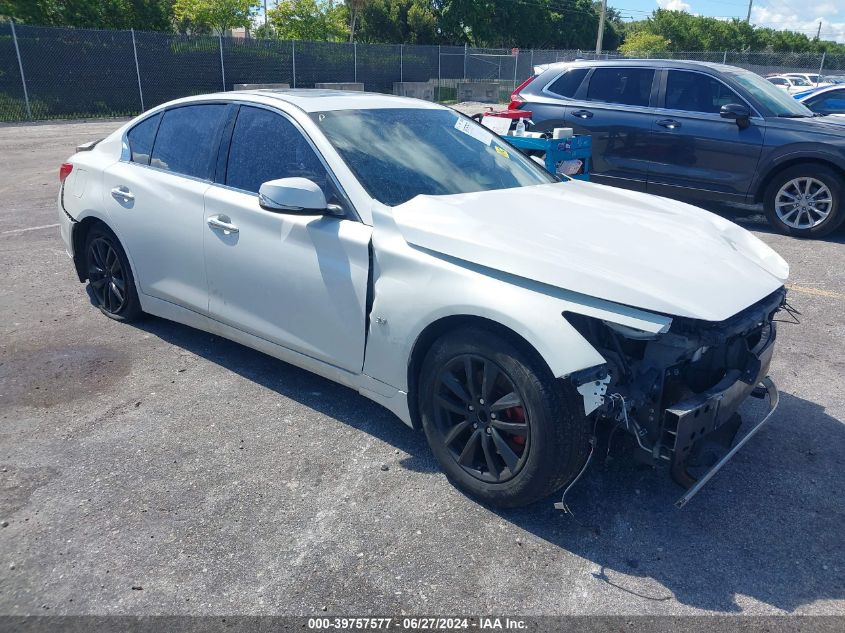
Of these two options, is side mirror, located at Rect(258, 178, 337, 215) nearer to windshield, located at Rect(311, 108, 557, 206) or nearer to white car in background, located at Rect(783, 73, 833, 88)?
windshield, located at Rect(311, 108, 557, 206)

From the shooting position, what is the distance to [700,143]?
26.5 ft

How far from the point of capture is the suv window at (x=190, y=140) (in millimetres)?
4180

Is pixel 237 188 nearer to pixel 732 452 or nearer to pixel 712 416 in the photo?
pixel 712 416

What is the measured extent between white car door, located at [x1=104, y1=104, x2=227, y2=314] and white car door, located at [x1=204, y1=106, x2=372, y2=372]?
6.2 inches

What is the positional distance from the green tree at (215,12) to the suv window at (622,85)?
107 feet

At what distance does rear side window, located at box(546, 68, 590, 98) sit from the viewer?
29.9 feet

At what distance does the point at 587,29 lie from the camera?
66188 mm

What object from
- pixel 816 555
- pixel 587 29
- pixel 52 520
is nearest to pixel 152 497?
pixel 52 520

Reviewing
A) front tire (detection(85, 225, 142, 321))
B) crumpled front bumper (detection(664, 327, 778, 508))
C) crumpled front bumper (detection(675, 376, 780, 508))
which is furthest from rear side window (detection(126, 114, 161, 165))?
crumpled front bumper (detection(675, 376, 780, 508))

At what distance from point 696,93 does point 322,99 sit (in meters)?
5.85

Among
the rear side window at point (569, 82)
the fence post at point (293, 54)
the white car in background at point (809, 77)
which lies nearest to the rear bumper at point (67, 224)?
the rear side window at point (569, 82)

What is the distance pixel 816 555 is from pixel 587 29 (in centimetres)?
7079

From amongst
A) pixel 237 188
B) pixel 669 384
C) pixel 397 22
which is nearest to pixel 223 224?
pixel 237 188

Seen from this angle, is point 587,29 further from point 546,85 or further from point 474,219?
point 474,219
